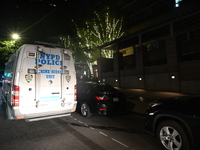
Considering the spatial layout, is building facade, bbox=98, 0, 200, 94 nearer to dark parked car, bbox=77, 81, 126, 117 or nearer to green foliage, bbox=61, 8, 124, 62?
green foliage, bbox=61, 8, 124, 62

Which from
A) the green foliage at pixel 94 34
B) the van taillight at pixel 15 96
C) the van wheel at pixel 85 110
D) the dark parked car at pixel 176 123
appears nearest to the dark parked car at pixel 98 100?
the van wheel at pixel 85 110

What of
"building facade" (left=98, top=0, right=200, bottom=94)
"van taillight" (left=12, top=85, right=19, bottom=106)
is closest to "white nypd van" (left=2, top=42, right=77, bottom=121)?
"van taillight" (left=12, top=85, right=19, bottom=106)

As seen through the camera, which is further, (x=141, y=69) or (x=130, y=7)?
(x=130, y=7)

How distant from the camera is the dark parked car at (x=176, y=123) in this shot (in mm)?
2613

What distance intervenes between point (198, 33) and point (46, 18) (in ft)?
62.8

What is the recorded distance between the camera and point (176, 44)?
12.0 meters

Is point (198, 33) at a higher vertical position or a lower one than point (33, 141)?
higher

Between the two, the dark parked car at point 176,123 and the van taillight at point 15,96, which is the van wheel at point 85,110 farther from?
the dark parked car at point 176,123

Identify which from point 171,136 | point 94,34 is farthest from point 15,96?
point 94,34

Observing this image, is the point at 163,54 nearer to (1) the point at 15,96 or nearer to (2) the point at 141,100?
(2) the point at 141,100

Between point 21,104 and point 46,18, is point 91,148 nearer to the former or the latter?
point 21,104

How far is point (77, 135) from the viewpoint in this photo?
160 inches

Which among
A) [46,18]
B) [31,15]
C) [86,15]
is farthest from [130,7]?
[31,15]

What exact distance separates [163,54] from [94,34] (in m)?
10.0
